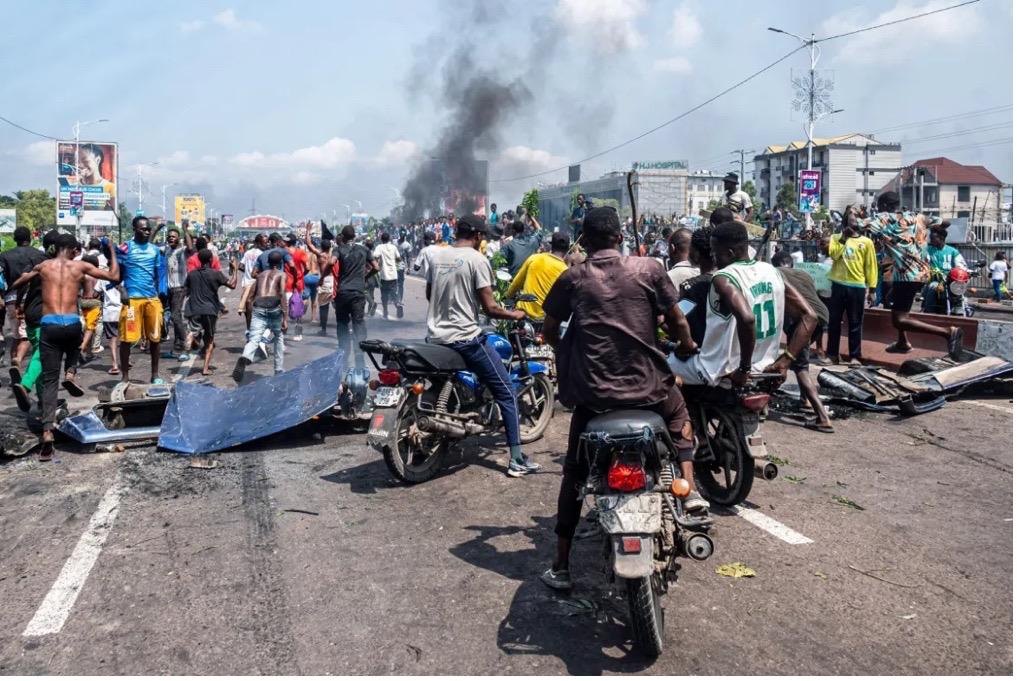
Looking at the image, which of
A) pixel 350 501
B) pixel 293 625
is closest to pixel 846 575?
pixel 293 625

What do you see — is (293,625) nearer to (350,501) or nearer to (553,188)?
(350,501)

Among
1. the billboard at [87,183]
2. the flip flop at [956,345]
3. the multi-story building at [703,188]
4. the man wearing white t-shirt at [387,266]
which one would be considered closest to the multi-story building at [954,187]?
the multi-story building at [703,188]

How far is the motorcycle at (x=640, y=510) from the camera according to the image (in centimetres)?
367

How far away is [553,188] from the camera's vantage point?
157 metres

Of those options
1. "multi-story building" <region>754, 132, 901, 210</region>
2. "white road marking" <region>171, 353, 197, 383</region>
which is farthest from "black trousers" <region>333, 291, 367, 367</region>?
"multi-story building" <region>754, 132, 901, 210</region>

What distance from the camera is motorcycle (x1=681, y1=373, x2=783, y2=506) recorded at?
5406 millimetres

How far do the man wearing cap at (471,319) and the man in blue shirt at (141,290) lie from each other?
5848 mm

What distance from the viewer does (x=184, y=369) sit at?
12.6 meters

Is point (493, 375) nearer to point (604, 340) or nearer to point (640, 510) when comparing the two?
point (604, 340)

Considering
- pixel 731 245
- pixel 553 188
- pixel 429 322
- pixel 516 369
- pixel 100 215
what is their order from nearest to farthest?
1. pixel 731 245
2. pixel 429 322
3. pixel 516 369
4. pixel 100 215
5. pixel 553 188

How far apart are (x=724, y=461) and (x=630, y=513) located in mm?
2135

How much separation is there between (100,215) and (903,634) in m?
76.6

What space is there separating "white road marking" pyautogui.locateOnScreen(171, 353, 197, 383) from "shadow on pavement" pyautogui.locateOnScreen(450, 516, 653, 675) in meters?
7.75

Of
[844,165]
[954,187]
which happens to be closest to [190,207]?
[844,165]
